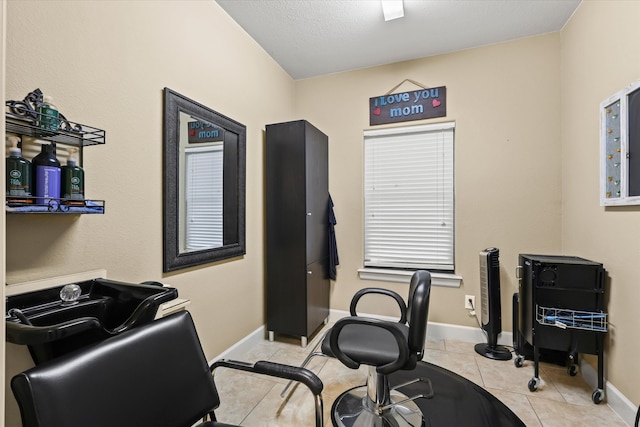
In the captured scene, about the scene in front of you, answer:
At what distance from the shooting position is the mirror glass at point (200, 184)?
189 cm

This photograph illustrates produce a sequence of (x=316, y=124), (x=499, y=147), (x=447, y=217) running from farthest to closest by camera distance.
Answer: (x=316, y=124) < (x=447, y=217) < (x=499, y=147)

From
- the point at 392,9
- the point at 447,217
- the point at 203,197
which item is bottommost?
the point at 447,217

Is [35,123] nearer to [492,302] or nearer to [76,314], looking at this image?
[76,314]

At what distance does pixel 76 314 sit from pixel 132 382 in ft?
1.69

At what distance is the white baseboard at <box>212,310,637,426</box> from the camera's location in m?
1.76

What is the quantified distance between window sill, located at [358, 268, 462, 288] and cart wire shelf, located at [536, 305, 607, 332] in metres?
0.83

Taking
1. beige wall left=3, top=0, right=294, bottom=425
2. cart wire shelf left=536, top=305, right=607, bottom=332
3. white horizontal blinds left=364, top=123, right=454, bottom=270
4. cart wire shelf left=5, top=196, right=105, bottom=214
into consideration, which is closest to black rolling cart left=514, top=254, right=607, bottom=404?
cart wire shelf left=536, top=305, right=607, bottom=332

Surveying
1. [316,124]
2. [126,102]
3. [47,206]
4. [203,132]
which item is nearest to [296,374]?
[47,206]

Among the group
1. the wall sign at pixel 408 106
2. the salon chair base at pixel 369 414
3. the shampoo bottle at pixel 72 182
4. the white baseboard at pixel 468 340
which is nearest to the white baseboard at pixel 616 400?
the white baseboard at pixel 468 340

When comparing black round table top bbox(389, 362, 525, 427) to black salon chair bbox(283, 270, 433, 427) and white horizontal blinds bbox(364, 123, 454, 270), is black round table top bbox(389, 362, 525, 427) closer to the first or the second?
black salon chair bbox(283, 270, 433, 427)

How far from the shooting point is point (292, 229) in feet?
9.09

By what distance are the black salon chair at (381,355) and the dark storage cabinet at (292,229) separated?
0.81 meters

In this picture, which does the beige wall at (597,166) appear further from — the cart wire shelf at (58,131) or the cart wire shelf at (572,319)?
the cart wire shelf at (58,131)

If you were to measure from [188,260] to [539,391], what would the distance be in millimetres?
2606
